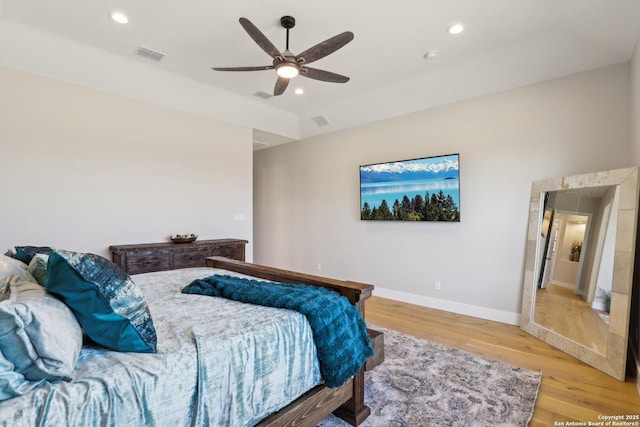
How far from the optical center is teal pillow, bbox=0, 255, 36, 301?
1.39 metres

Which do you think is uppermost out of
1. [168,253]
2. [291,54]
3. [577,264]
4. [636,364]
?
[291,54]

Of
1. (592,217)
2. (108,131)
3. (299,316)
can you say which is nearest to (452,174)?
(592,217)

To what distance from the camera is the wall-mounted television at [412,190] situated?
4.23 metres

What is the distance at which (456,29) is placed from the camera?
3.06m

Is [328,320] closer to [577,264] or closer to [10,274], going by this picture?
[10,274]

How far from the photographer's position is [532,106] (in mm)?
3676

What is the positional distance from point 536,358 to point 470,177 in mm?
2177

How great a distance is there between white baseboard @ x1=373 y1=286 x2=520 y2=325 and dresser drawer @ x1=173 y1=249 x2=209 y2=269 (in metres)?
2.72

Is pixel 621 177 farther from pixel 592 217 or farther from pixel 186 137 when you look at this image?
pixel 186 137

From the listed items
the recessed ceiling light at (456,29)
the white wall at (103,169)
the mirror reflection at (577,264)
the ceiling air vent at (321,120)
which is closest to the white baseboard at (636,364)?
the mirror reflection at (577,264)

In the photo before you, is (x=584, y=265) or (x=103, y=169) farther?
(x=103, y=169)

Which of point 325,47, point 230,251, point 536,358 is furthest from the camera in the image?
point 230,251

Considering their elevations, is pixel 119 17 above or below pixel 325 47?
above

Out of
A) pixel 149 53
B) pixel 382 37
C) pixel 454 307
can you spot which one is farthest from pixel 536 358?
pixel 149 53
